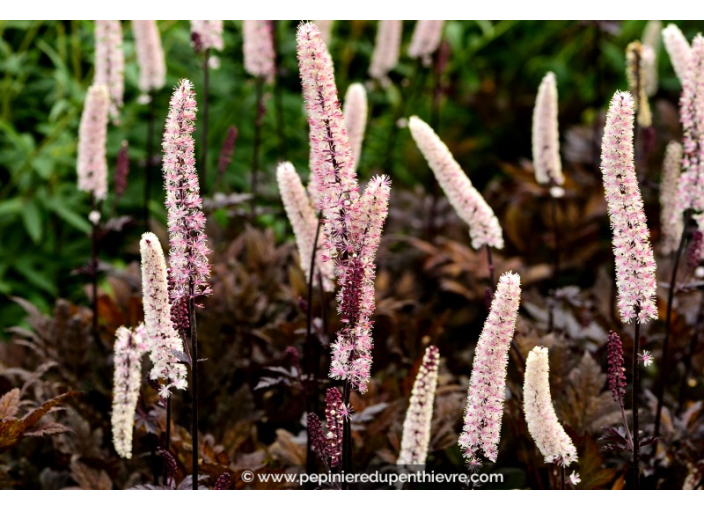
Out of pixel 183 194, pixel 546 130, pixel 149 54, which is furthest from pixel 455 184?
pixel 149 54

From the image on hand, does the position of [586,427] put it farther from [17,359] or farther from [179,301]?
[17,359]

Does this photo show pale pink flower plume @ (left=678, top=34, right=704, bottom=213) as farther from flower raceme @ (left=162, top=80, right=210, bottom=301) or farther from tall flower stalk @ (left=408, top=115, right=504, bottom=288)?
flower raceme @ (left=162, top=80, right=210, bottom=301)

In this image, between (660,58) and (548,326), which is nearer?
(548,326)

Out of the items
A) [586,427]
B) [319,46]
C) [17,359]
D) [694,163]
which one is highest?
[319,46]

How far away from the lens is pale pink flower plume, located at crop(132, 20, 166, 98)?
121 inches

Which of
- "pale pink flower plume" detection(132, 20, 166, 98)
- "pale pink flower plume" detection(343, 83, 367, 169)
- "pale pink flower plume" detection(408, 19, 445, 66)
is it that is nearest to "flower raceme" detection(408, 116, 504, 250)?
"pale pink flower plume" detection(343, 83, 367, 169)

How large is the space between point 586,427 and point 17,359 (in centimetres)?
185

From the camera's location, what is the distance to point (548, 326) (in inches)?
124

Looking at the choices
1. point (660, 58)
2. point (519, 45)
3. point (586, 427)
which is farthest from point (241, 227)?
point (660, 58)

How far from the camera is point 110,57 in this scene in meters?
3.05

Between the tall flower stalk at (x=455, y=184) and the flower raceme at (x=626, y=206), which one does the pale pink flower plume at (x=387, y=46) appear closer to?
the tall flower stalk at (x=455, y=184)

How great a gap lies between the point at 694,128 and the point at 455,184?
25.0 inches

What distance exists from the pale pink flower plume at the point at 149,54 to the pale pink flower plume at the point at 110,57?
2.6 inches

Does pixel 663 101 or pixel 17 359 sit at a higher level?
pixel 663 101
